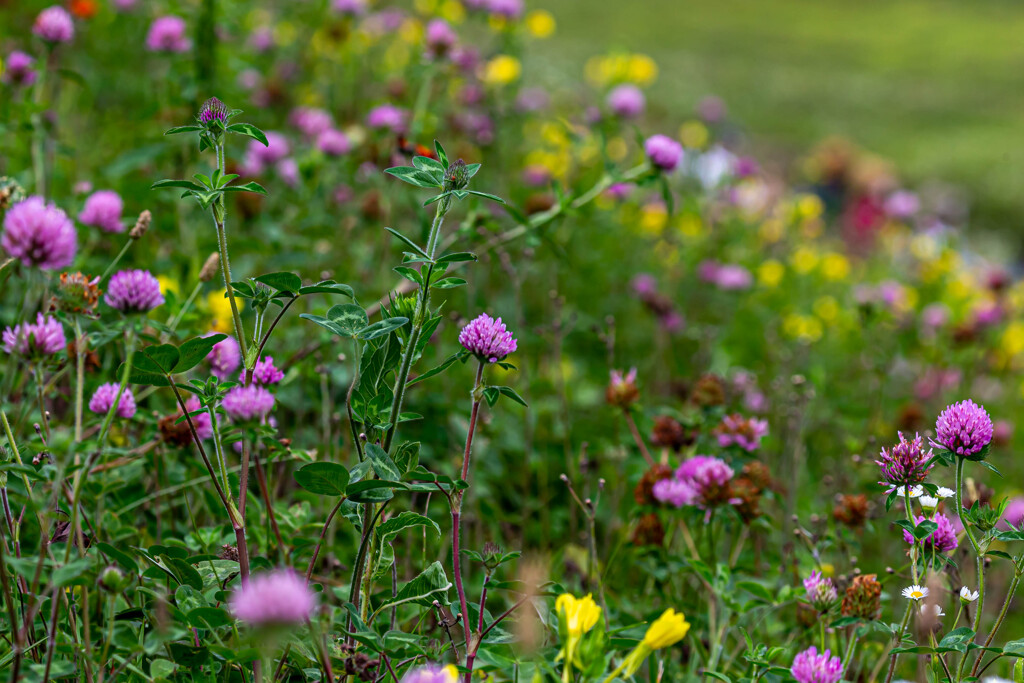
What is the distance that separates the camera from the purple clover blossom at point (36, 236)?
735 millimetres

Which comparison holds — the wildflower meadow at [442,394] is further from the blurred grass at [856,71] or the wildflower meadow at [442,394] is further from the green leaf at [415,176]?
the blurred grass at [856,71]

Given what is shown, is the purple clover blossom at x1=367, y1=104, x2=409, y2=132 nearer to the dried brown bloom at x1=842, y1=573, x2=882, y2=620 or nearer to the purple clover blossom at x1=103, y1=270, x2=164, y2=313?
the purple clover blossom at x1=103, y1=270, x2=164, y2=313

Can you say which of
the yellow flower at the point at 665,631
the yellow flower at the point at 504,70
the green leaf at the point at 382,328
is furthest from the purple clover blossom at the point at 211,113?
the yellow flower at the point at 504,70

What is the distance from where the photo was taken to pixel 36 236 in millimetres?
740

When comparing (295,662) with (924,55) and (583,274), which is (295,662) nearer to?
(583,274)

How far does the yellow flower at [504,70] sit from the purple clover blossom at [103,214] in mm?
1312

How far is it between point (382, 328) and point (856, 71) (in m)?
14.9

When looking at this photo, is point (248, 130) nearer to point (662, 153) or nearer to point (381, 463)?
point (381, 463)

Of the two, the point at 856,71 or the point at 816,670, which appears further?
the point at 856,71

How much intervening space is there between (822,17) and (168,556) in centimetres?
1970

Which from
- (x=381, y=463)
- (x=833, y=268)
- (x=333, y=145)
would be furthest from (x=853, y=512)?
(x=833, y=268)

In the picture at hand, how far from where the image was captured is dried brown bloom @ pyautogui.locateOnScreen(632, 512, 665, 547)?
131 centimetres

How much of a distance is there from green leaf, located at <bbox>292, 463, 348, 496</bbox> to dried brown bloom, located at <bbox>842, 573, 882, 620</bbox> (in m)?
0.62

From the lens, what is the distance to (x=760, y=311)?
9.11 ft
